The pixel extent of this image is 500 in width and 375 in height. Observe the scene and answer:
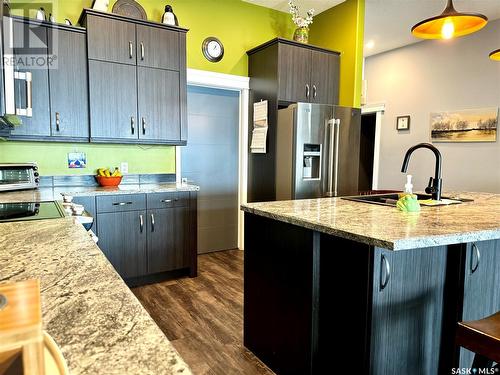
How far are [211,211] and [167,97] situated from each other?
4.88 ft

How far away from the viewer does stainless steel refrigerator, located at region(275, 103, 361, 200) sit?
3.53 meters

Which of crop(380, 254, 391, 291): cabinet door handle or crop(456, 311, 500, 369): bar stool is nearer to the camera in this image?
crop(456, 311, 500, 369): bar stool

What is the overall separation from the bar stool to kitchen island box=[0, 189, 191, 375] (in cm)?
111

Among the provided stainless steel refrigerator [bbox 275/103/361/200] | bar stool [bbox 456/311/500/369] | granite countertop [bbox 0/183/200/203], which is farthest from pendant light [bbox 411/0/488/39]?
granite countertop [bbox 0/183/200/203]

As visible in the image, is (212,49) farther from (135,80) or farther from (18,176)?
(18,176)

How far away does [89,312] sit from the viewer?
62cm

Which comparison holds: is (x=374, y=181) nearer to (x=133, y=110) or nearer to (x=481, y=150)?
(x=481, y=150)

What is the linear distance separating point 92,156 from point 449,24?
10.3 ft

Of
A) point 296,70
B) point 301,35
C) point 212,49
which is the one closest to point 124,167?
point 212,49

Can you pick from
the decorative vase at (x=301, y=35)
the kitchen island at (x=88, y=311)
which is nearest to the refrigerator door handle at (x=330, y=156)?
the decorative vase at (x=301, y=35)

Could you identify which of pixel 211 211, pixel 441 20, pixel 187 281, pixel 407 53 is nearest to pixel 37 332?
pixel 441 20

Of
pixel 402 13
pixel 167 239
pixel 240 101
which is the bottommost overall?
pixel 167 239

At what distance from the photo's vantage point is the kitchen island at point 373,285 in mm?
1345

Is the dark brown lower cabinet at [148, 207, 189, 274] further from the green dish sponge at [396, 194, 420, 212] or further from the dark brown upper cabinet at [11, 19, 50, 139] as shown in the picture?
the green dish sponge at [396, 194, 420, 212]
